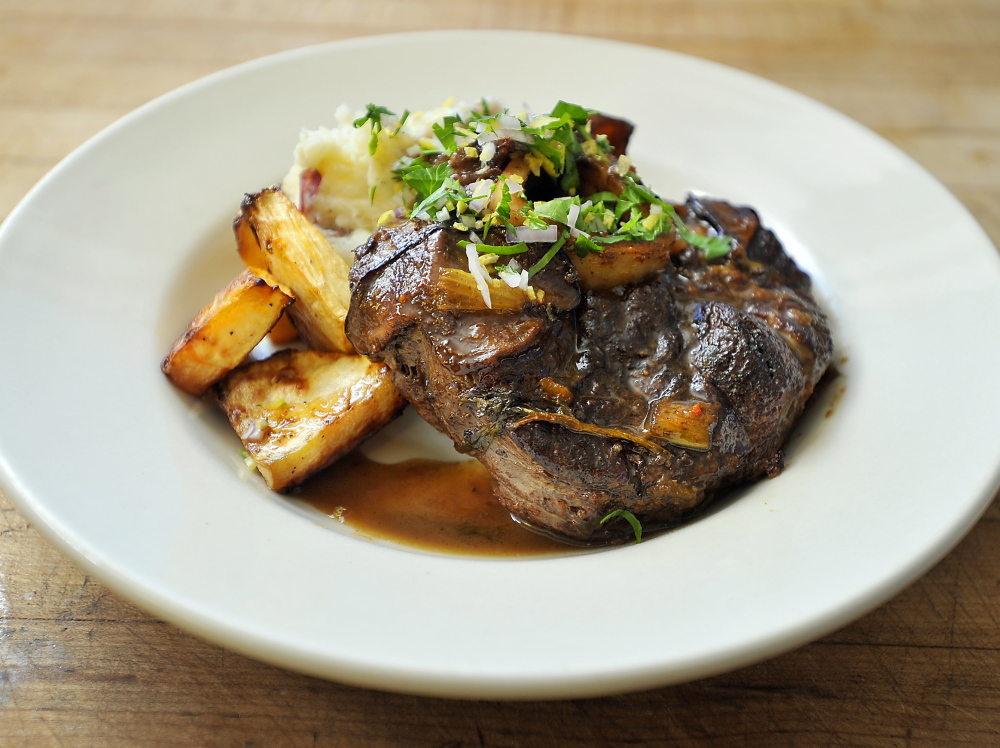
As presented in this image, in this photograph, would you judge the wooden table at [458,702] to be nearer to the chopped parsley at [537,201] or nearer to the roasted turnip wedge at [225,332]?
the roasted turnip wedge at [225,332]

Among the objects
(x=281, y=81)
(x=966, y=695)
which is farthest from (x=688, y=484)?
(x=281, y=81)

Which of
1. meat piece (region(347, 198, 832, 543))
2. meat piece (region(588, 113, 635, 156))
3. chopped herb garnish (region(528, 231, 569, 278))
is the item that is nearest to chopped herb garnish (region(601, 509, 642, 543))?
meat piece (region(347, 198, 832, 543))

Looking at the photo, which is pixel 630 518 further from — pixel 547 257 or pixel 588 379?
pixel 547 257

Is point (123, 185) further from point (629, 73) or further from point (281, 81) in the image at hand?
point (629, 73)

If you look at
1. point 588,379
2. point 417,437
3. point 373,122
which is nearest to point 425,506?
point 417,437

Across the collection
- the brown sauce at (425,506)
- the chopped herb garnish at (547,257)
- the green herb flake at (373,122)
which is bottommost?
the brown sauce at (425,506)

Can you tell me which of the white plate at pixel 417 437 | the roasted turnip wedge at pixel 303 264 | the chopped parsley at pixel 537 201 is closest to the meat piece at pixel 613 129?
the chopped parsley at pixel 537 201

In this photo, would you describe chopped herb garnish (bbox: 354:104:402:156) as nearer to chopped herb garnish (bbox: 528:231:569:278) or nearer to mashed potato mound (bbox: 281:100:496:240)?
mashed potato mound (bbox: 281:100:496:240)
